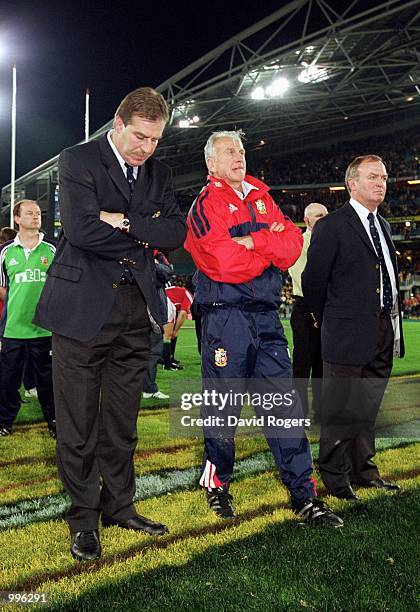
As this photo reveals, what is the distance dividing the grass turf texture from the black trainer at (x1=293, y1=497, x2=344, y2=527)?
5 centimetres

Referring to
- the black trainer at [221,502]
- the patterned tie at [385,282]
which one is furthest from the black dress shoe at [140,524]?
the patterned tie at [385,282]

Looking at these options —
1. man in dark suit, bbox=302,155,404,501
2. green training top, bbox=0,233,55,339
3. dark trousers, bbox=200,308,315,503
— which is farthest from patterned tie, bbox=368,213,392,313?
green training top, bbox=0,233,55,339

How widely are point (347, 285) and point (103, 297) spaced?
1576 millimetres

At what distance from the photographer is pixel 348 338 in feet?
12.3

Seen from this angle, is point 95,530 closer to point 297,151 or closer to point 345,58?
point 345,58

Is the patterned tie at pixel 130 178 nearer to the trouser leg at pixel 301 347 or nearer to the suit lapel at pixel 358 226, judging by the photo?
the suit lapel at pixel 358 226

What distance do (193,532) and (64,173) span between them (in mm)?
1821

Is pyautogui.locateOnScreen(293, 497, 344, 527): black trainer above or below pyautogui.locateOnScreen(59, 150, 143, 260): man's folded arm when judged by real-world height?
below

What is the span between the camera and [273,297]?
3395mm

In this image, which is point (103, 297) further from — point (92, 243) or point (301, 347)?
point (301, 347)

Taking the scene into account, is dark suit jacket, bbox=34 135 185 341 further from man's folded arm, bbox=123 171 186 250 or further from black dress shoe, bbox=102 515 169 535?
black dress shoe, bbox=102 515 169 535

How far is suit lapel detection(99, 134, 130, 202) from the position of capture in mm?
2953

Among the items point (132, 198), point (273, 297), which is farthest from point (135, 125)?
point (273, 297)

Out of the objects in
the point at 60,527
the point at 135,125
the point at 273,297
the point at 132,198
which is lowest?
the point at 60,527
